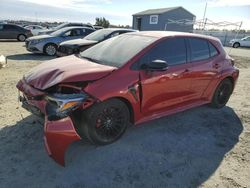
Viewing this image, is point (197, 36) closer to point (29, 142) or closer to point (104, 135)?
point (104, 135)

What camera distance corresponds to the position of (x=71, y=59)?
4.34 m

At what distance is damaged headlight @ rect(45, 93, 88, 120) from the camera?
126 inches

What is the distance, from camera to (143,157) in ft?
11.5

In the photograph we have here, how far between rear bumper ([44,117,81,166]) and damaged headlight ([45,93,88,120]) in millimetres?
94

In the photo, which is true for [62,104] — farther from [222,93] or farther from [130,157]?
[222,93]

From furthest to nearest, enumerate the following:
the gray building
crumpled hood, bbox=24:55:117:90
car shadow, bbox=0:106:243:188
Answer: the gray building < crumpled hood, bbox=24:55:117:90 < car shadow, bbox=0:106:243:188

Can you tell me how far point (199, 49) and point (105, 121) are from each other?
244 cm

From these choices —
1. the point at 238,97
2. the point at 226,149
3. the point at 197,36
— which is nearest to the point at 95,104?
the point at 226,149

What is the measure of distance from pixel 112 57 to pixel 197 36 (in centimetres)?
187

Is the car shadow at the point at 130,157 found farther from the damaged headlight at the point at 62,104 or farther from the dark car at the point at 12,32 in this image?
the dark car at the point at 12,32

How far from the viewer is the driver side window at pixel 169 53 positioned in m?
3.97

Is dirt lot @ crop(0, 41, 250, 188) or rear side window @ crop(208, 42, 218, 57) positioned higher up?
rear side window @ crop(208, 42, 218, 57)

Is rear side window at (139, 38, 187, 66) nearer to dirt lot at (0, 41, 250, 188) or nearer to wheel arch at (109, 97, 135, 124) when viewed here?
wheel arch at (109, 97, 135, 124)

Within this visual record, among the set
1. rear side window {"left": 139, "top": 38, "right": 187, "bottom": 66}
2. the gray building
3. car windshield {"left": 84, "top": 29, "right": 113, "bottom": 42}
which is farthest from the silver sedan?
the gray building
